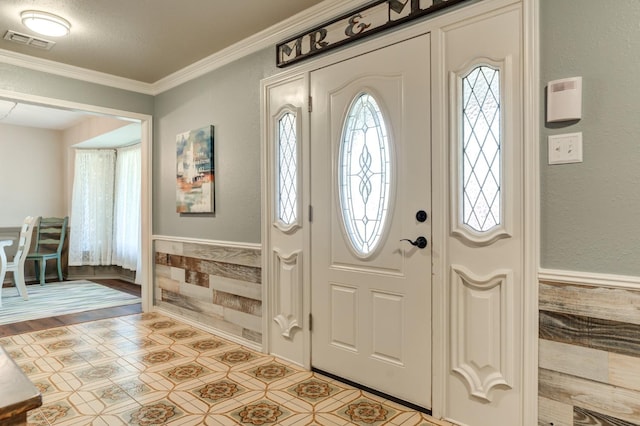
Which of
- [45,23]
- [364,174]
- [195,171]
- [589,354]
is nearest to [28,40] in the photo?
[45,23]

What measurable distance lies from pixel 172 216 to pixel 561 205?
3.49 m

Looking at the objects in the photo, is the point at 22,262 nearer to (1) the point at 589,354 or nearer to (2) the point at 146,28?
(2) the point at 146,28

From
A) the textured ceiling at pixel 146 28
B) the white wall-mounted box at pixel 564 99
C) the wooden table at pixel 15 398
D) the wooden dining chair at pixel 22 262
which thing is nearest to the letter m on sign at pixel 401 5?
the textured ceiling at pixel 146 28

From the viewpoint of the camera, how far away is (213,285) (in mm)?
3650

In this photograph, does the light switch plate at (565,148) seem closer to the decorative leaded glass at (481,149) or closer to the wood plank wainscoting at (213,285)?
the decorative leaded glass at (481,149)

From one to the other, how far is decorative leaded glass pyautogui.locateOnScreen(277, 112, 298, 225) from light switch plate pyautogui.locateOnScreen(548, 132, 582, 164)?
1620 millimetres

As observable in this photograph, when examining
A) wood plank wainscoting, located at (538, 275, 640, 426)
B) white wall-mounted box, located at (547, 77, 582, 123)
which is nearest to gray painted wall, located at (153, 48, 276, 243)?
white wall-mounted box, located at (547, 77, 582, 123)

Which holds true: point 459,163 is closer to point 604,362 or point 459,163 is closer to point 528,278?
point 528,278

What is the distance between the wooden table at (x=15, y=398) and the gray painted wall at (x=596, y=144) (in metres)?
1.87

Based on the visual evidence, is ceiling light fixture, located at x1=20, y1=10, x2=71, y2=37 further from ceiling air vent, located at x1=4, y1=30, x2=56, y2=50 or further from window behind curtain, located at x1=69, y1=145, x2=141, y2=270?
window behind curtain, located at x1=69, y1=145, x2=141, y2=270

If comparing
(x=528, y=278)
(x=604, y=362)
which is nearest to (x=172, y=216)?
(x=528, y=278)

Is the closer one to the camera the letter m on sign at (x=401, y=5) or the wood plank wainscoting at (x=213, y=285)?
the letter m on sign at (x=401, y=5)

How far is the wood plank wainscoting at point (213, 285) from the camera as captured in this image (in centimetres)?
327

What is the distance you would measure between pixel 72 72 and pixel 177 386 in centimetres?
310
